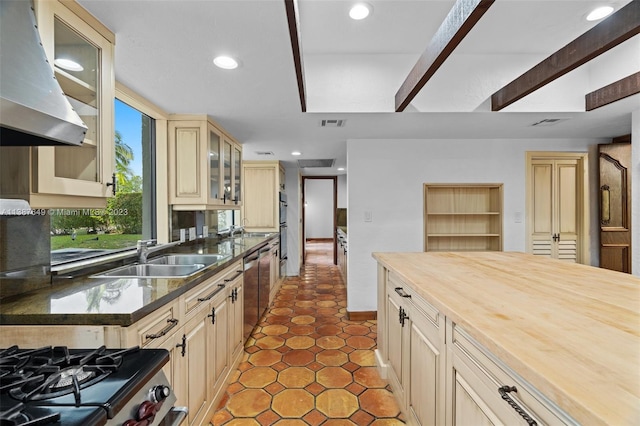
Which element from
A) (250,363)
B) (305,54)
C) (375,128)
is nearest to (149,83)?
(305,54)

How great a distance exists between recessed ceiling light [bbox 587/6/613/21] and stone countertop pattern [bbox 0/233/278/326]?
2968mm

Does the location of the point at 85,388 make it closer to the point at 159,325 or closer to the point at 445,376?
the point at 159,325

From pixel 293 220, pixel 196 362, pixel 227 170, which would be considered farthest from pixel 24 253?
pixel 293 220

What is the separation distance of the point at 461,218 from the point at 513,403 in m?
3.45

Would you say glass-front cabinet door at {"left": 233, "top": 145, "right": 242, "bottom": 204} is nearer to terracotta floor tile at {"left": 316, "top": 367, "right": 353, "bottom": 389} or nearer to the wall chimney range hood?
terracotta floor tile at {"left": 316, "top": 367, "right": 353, "bottom": 389}

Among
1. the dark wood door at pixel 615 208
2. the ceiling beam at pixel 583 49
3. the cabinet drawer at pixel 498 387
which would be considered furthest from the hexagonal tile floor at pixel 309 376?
the dark wood door at pixel 615 208

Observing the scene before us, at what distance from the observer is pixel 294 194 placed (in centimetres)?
581

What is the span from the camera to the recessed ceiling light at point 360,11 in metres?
1.79

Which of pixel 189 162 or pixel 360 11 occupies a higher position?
pixel 360 11

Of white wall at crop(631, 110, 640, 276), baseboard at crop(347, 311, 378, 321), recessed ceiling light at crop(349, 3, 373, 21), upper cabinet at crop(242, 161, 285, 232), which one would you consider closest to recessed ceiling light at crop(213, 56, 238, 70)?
recessed ceiling light at crop(349, 3, 373, 21)

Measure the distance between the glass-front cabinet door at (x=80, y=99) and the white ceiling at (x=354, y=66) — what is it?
0.43 ft

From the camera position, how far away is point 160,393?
34.6 inches

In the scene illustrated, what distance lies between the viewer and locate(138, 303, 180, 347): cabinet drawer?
1184 millimetres

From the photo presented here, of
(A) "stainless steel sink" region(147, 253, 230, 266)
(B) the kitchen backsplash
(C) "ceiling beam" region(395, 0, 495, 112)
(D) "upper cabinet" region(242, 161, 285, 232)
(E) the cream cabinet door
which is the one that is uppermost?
(C) "ceiling beam" region(395, 0, 495, 112)
